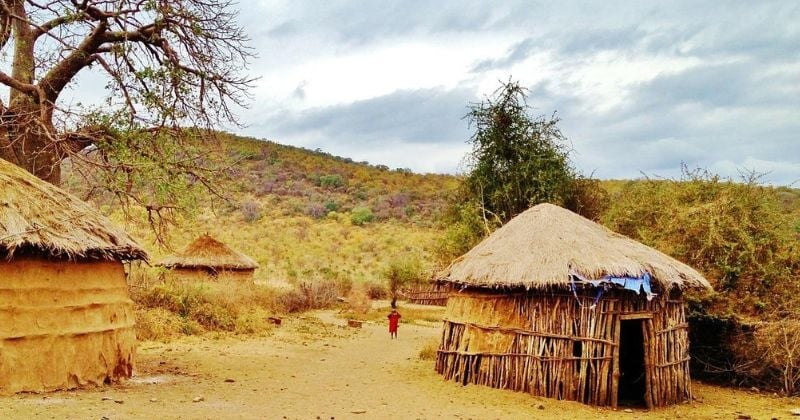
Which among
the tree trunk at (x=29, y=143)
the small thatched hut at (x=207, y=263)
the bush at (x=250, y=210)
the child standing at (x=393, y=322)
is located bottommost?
the child standing at (x=393, y=322)

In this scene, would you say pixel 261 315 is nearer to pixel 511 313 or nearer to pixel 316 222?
pixel 511 313

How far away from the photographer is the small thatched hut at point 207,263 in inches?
832

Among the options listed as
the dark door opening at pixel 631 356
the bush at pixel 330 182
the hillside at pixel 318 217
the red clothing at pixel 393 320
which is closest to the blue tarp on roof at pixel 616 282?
the dark door opening at pixel 631 356

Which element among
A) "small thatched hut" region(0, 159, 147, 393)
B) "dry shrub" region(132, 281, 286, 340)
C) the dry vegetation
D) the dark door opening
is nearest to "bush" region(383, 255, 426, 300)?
the dry vegetation

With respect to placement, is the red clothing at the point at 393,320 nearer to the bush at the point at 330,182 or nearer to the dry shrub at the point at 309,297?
the dry shrub at the point at 309,297

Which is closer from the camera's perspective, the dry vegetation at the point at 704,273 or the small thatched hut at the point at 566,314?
the small thatched hut at the point at 566,314

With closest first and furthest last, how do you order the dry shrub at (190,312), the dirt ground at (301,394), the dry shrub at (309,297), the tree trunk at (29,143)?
the dirt ground at (301,394) → the tree trunk at (29,143) → the dry shrub at (190,312) → the dry shrub at (309,297)

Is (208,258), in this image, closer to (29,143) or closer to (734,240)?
(29,143)

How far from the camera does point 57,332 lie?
28.0 ft

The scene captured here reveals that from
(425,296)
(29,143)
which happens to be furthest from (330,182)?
(29,143)

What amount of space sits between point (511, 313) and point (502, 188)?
9680 millimetres

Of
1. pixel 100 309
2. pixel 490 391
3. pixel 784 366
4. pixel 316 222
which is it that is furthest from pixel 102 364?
pixel 316 222

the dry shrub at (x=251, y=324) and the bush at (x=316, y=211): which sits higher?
the bush at (x=316, y=211)

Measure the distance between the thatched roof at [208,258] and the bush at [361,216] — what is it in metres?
20.3
